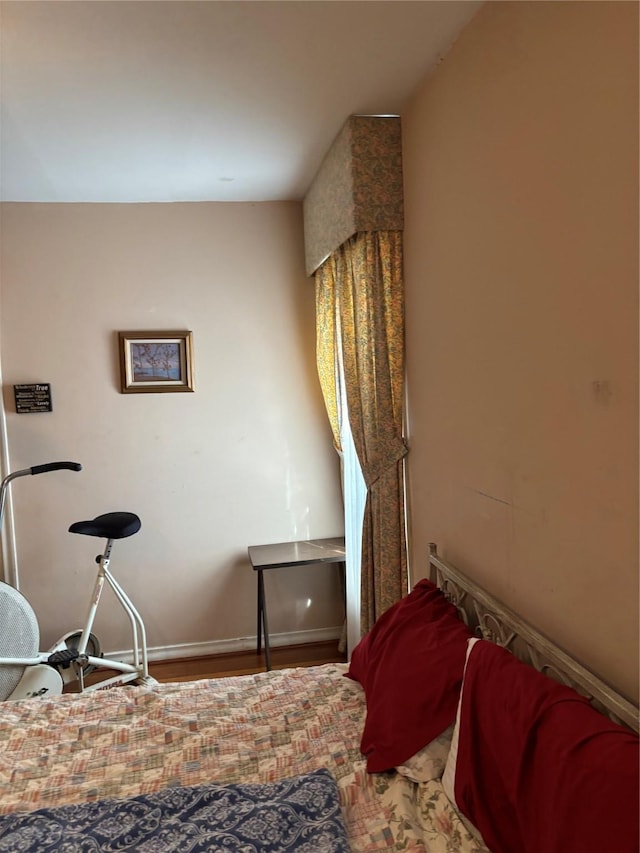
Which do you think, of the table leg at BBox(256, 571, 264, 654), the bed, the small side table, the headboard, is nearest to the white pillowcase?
the bed

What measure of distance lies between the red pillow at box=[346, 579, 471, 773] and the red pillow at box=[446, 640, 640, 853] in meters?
0.11

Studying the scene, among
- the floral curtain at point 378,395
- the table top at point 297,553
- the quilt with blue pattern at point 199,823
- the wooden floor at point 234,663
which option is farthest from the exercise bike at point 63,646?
the quilt with blue pattern at point 199,823

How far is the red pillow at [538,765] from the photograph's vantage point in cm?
106

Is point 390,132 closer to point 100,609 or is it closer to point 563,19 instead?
point 563,19

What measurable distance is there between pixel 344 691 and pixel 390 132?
213cm

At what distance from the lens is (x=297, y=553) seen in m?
3.44

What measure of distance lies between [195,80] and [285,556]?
2.32m

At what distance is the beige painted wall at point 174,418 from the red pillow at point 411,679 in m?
1.71

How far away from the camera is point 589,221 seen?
51.4 inches

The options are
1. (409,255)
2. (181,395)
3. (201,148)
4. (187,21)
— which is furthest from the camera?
(181,395)

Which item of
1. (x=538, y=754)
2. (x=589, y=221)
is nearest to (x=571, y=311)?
(x=589, y=221)

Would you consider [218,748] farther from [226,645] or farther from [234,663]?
[226,645]

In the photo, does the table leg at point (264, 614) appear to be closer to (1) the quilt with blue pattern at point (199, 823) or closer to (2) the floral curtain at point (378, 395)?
(2) the floral curtain at point (378, 395)

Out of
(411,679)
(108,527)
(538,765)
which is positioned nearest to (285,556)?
(108,527)
